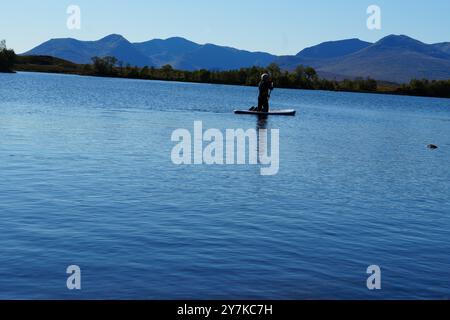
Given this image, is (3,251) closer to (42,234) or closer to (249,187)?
(42,234)

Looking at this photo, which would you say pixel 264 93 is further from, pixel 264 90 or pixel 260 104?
pixel 260 104

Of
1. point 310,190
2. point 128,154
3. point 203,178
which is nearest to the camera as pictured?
point 310,190

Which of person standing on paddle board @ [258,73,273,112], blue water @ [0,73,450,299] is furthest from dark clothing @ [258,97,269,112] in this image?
blue water @ [0,73,450,299]

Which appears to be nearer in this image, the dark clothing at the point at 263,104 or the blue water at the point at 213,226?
the blue water at the point at 213,226

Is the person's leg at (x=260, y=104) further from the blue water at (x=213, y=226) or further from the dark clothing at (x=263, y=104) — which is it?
the blue water at (x=213, y=226)

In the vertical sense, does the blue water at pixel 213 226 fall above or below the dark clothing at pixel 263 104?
below

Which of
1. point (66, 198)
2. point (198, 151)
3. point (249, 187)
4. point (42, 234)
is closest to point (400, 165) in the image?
point (198, 151)

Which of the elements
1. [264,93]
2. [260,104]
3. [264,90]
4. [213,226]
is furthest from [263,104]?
[213,226]

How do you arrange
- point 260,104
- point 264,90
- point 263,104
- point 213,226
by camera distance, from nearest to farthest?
point 213,226
point 264,90
point 260,104
point 263,104

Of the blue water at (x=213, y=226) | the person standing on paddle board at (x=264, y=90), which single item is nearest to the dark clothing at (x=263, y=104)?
the person standing on paddle board at (x=264, y=90)

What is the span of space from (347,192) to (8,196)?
542 inches

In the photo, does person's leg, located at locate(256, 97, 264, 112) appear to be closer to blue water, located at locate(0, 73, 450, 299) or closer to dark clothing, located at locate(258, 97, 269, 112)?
dark clothing, located at locate(258, 97, 269, 112)

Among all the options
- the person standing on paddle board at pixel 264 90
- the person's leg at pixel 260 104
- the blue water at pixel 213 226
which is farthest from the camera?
the person's leg at pixel 260 104

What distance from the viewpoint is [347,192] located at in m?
26.6
